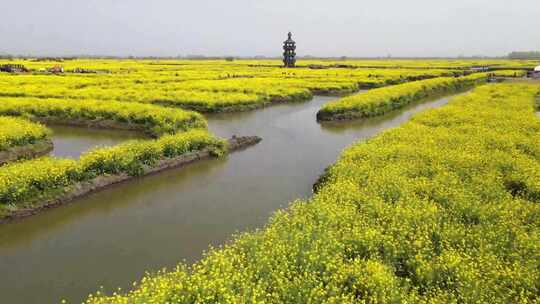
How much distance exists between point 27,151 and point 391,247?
1542cm

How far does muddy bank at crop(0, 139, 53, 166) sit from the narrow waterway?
74 centimetres

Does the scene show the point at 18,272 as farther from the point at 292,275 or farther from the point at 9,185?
the point at 292,275

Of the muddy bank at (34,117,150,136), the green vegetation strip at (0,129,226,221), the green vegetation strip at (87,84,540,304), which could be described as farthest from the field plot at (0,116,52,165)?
the green vegetation strip at (87,84,540,304)

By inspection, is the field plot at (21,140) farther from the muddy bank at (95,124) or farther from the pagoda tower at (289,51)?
the pagoda tower at (289,51)

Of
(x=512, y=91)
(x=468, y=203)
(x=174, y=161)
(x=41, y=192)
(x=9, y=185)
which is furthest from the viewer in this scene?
(x=512, y=91)

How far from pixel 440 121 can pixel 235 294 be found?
18.2 meters

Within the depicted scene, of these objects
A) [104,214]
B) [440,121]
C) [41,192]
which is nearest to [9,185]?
[41,192]

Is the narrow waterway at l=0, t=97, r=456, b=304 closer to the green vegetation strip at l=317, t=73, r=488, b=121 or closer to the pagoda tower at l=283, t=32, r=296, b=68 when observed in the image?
the green vegetation strip at l=317, t=73, r=488, b=121

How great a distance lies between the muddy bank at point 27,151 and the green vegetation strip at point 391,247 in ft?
35.3

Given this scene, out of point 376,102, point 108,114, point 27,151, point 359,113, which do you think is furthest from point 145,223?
point 376,102

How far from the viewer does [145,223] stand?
10555 mm

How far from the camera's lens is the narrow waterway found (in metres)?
7.97

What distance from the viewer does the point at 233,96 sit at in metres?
31.8

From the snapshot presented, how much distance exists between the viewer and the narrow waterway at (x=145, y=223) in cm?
797
